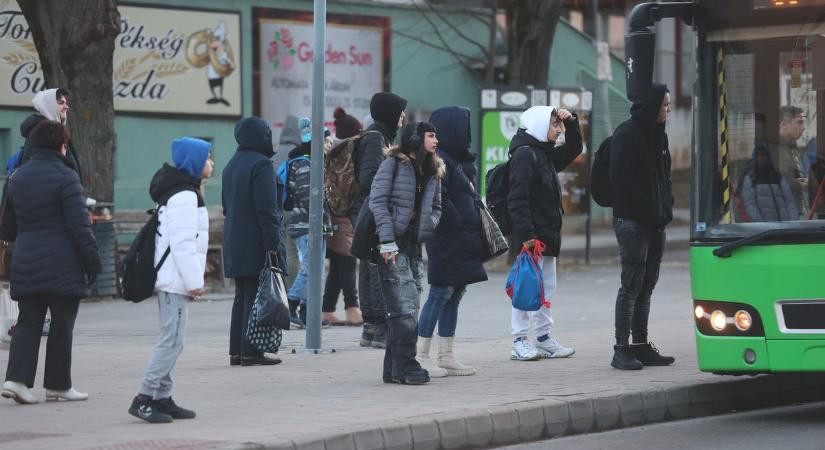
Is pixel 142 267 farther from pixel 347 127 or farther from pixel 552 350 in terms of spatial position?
pixel 347 127

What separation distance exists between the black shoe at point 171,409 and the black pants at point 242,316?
2.73m

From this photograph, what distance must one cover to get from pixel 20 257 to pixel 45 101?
1.56m

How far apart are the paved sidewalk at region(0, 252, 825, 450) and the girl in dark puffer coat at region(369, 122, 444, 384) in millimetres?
257

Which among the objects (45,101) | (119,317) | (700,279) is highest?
(45,101)

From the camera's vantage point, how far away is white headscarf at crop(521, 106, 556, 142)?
11.6 meters

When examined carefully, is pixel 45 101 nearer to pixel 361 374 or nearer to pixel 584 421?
pixel 361 374

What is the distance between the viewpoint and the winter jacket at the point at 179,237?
336 inches

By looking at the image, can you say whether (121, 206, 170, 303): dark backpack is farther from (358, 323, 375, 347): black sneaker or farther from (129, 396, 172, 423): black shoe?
(358, 323, 375, 347): black sneaker

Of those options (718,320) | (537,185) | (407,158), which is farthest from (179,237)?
(537,185)

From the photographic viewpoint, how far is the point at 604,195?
11.5 meters

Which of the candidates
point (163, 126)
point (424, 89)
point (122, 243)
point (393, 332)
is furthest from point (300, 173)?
point (424, 89)

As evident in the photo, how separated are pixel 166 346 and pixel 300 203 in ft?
19.3

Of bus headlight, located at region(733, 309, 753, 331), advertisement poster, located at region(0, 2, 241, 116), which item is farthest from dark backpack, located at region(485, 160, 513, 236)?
advertisement poster, located at region(0, 2, 241, 116)

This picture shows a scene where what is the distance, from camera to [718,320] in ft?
31.1
